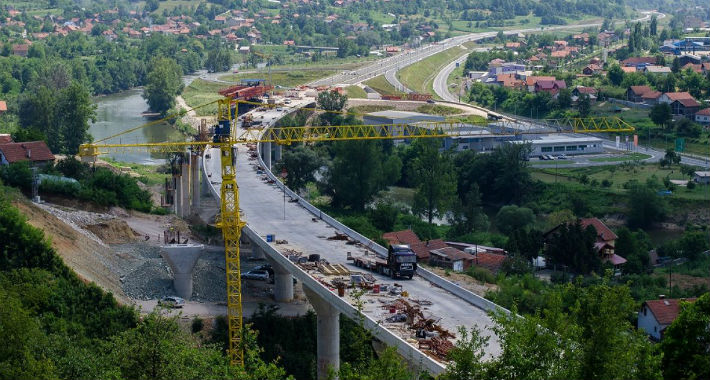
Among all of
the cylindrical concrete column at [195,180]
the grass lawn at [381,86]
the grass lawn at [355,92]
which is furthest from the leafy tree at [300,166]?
the grass lawn at [381,86]

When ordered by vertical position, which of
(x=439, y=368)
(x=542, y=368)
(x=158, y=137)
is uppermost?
(x=542, y=368)

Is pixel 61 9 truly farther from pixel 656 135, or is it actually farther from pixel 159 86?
pixel 656 135

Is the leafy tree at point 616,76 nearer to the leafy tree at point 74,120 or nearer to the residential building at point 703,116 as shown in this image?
the residential building at point 703,116

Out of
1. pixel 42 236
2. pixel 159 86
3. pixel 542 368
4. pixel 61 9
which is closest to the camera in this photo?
pixel 542 368

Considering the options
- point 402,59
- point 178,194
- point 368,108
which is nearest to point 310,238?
point 178,194

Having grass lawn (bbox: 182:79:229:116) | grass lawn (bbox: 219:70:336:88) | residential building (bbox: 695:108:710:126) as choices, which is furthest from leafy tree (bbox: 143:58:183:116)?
residential building (bbox: 695:108:710:126)

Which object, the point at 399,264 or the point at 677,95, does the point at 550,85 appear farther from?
the point at 399,264

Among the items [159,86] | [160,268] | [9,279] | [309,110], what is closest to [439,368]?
[9,279]
